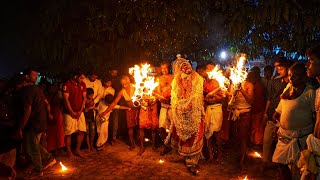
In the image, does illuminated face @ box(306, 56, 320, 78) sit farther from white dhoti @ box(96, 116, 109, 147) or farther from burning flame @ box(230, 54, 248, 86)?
white dhoti @ box(96, 116, 109, 147)

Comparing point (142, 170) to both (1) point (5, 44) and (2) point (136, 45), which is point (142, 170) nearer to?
(2) point (136, 45)

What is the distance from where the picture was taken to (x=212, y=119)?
7.20 metres

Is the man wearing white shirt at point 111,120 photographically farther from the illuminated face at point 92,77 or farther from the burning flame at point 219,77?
the burning flame at point 219,77

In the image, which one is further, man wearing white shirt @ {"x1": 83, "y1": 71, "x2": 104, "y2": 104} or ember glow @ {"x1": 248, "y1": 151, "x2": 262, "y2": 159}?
man wearing white shirt @ {"x1": 83, "y1": 71, "x2": 104, "y2": 104}

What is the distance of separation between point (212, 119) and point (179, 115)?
0.96 m

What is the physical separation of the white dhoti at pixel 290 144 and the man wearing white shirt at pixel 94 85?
207 inches

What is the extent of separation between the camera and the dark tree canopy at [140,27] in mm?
7422

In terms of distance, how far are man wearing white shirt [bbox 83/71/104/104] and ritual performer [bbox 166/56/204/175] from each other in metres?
2.69

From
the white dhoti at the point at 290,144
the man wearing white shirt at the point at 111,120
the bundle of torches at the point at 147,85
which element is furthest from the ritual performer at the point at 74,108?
the white dhoti at the point at 290,144

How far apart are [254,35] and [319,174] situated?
5.76m

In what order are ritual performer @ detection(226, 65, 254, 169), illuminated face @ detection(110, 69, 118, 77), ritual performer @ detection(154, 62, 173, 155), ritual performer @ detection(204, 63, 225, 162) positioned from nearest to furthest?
ritual performer @ detection(226, 65, 254, 169)
ritual performer @ detection(204, 63, 225, 162)
ritual performer @ detection(154, 62, 173, 155)
illuminated face @ detection(110, 69, 118, 77)

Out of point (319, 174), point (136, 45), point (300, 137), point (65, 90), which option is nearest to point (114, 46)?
point (136, 45)

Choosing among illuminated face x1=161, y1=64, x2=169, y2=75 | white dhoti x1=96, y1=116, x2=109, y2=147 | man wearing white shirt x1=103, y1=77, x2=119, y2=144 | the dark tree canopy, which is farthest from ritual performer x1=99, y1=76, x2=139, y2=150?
the dark tree canopy

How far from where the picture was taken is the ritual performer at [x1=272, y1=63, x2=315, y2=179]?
15.0 feet
